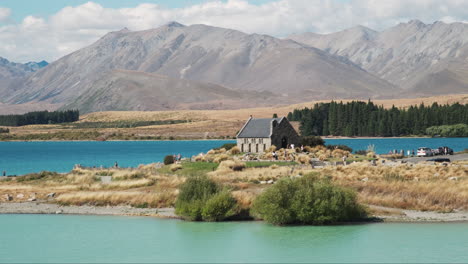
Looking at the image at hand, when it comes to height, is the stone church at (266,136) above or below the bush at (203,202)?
above

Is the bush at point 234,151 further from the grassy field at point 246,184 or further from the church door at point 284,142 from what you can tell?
the grassy field at point 246,184

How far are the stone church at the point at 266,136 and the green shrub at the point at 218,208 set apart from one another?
42.8 metres

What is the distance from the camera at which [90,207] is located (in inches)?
1761

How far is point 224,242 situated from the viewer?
34.4 meters

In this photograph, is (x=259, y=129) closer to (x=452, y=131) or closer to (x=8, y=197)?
(x=8, y=197)

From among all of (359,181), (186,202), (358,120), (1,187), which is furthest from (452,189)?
(358,120)

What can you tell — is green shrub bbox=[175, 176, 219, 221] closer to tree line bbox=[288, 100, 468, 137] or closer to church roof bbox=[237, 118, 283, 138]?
church roof bbox=[237, 118, 283, 138]

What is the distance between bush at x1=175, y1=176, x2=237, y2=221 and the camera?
37.8 meters

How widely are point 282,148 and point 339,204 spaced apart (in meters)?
43.6

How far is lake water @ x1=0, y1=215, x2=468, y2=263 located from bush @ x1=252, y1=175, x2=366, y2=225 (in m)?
0.58

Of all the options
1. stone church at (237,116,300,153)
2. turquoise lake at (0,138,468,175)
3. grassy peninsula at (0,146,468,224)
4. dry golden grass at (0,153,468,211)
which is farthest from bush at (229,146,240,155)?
dry golden grass at (0,153,468,211)

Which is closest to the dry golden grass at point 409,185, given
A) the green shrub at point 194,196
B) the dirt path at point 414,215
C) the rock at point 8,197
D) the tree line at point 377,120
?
the dirt path at point 414,215

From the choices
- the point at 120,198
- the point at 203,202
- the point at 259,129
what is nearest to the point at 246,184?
the point at 120,198

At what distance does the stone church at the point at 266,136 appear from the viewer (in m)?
81.2
